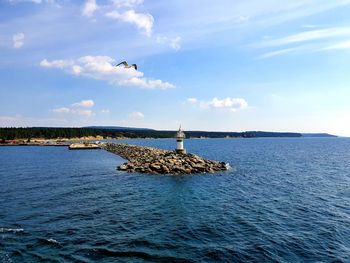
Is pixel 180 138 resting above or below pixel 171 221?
above

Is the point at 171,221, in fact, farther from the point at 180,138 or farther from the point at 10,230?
the point at 180,138

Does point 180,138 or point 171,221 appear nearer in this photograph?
point 171,221

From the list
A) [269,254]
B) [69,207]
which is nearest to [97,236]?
[69,207]

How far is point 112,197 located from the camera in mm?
31812

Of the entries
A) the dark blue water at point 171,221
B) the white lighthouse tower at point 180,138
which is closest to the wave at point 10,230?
the dark blue water at point 171,221

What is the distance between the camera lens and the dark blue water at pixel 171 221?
18.1 m

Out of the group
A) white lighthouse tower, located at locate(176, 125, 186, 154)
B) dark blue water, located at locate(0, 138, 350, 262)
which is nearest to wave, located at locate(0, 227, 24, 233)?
dark blue water, located at locate(0, 138, 350, 262)

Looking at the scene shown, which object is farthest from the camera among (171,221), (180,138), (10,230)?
(180,138)

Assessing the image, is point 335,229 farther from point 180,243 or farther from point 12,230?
point 12,230

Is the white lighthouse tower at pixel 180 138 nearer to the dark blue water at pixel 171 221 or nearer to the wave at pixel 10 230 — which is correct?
the dark blue water at pixel 171 221

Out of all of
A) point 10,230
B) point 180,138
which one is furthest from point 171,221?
point 180,138

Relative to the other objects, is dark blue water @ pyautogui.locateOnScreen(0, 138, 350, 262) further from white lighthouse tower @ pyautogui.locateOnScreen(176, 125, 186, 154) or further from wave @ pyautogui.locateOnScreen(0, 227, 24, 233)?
white lighthouse tower @ pyautogui.locateOnScreen(176, 125, 186, 154)

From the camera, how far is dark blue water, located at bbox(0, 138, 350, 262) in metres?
18.1

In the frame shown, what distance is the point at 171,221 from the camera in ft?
78.9
